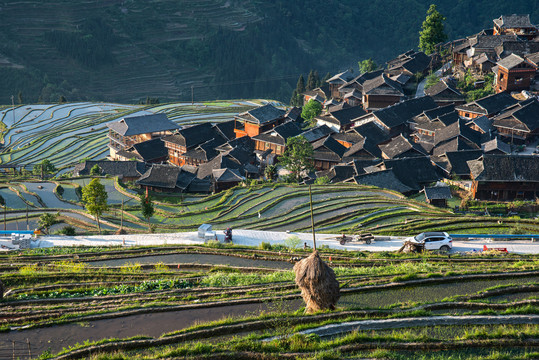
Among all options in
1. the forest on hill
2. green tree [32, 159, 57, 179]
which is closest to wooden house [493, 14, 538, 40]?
green tree [32, 159, 57, 179]

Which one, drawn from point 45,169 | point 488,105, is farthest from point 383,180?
point 45,169

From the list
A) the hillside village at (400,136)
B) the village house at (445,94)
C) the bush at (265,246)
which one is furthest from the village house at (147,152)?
the bush at (265,246)

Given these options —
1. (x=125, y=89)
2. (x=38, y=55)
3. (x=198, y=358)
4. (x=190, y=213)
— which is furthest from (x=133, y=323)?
(x=38, y=55)

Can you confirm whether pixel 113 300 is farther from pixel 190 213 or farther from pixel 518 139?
pixel 518 139

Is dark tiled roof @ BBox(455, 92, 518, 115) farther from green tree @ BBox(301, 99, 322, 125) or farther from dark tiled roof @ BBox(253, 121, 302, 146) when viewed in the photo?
green tree @ BBox(301, 99, 322, 125)

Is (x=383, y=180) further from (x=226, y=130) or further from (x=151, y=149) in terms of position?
(x=151, y=149)
